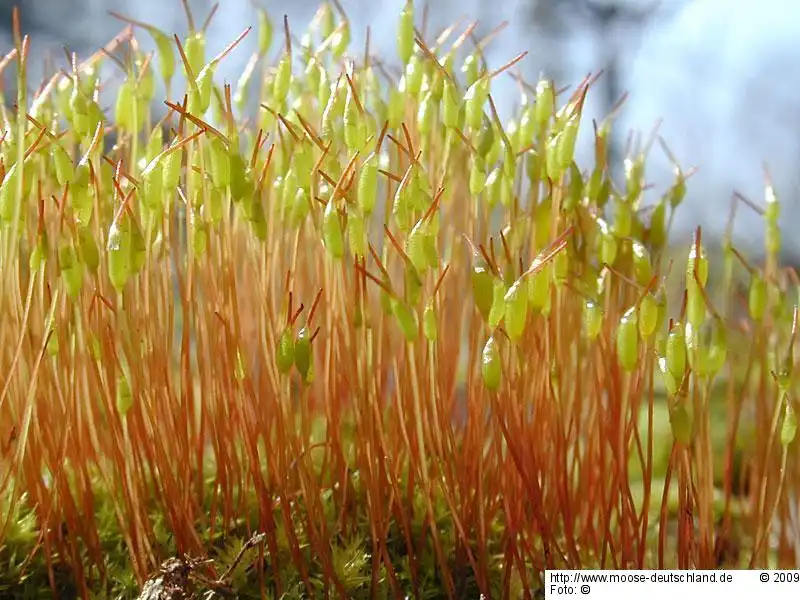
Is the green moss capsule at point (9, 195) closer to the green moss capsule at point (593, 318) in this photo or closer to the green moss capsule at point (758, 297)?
the green moss capsule at point (593, 318)

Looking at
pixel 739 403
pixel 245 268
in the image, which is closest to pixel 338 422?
pixel 245 268

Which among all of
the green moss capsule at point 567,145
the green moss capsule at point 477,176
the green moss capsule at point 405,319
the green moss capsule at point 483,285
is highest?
the green moss capsule at point 567,145

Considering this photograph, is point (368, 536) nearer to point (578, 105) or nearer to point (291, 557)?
point (291, 557)

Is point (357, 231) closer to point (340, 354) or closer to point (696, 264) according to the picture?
point (340, 354)

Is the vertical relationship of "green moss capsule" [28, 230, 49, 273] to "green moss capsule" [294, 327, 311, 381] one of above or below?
above

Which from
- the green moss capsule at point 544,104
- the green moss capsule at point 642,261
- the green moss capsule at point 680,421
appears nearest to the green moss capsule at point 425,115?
the green moss capsule at point 544,104

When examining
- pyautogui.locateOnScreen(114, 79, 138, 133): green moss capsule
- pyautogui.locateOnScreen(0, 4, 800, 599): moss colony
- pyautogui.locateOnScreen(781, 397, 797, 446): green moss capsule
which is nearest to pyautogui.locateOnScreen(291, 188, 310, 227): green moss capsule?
pyautogui.locateOnScreen(0, 4, 800, 599): moss colony

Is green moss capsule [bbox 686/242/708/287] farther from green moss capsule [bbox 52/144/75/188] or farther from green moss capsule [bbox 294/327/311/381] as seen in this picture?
green moss capsule [bbox 52/144/75/188]
